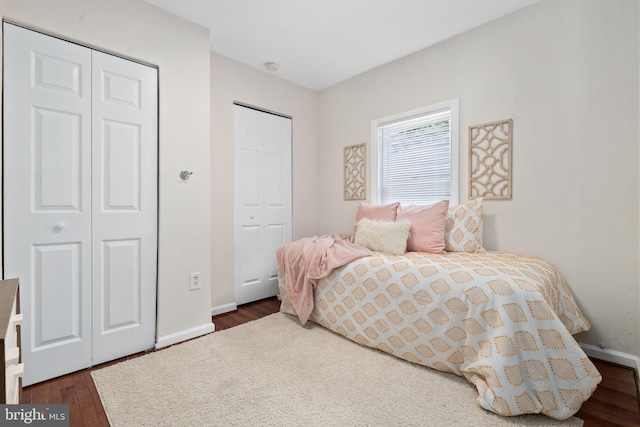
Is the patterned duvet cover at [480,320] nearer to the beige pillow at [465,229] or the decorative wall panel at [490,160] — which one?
the beige pillow at [465,229]

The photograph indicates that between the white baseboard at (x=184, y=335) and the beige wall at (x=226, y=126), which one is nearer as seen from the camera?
Answer: the white baseboard at (x=184, y=335)

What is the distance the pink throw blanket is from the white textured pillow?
3.8 inches

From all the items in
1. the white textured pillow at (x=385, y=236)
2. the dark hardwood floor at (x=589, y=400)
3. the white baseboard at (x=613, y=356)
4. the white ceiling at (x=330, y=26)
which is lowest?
the dark hardwood floor at (x=589, y=400)

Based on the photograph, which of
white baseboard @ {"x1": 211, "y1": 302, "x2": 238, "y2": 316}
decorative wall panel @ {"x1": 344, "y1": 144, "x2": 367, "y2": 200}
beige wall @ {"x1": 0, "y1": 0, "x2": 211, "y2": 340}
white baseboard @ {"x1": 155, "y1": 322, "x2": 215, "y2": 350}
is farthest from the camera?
decorative wall panel @ {"x1": 344, "y1": 144, "x2": 367, "y2": 200}

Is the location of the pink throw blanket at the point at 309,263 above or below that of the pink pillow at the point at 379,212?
below

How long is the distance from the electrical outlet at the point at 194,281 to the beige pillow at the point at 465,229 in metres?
2.08

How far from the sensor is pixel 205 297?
2473mm

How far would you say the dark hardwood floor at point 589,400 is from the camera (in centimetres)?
142

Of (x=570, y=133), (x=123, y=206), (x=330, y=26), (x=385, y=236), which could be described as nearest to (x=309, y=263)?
(x=385, y=236)

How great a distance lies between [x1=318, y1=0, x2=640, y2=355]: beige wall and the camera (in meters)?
1.88

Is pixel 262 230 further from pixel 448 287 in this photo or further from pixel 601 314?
pixel 601 314
